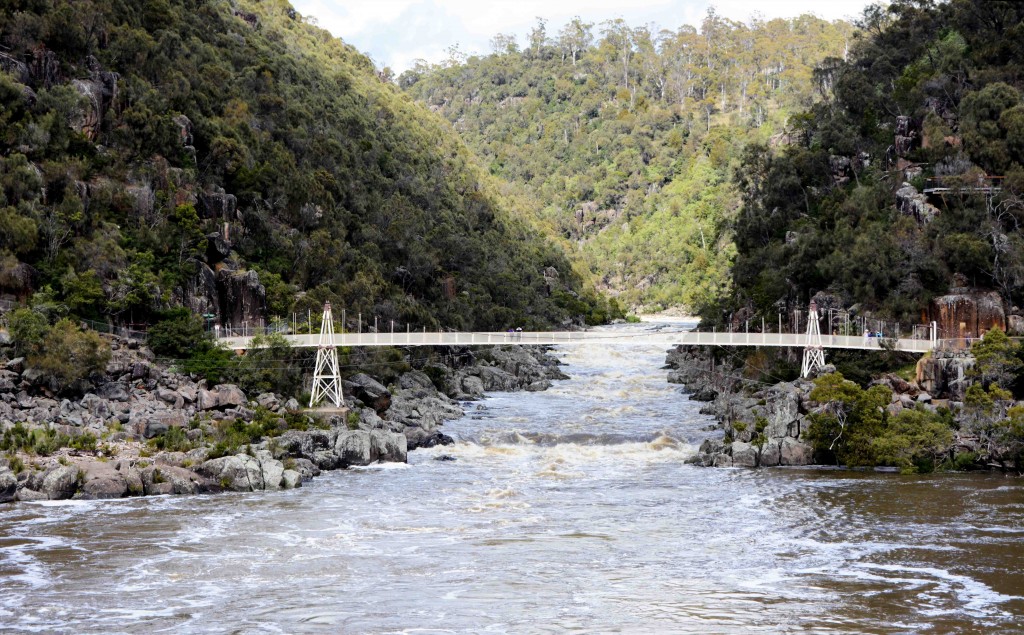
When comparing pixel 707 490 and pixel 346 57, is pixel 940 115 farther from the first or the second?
pixel 346 57

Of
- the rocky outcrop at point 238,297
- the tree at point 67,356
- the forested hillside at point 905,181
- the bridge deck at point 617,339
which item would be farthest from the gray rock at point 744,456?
the rocky outcrop at point 238,297

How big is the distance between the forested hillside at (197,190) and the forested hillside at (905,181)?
2517 cm

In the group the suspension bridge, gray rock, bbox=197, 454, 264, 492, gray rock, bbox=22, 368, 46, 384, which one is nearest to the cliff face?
the suspension bridge

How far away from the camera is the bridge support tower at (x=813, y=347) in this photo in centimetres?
5331

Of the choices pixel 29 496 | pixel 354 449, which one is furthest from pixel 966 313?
pixel 29 496

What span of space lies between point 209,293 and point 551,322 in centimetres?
5603

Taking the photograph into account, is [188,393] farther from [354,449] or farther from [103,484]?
[103,484]

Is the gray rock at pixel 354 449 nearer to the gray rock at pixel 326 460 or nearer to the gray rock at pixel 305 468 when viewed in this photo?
the gray rock at pixel 326 460

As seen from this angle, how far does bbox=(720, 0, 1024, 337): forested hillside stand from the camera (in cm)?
6012

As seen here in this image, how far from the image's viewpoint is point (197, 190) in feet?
217

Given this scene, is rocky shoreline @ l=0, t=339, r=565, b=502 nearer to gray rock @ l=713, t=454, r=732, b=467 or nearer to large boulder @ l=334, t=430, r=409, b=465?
large boulder @ l=334, t=430, r=409, b=465

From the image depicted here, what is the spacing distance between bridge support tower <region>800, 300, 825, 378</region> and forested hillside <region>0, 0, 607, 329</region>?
28.6 m

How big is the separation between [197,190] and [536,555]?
4242 centimetres

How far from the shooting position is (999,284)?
189ft
